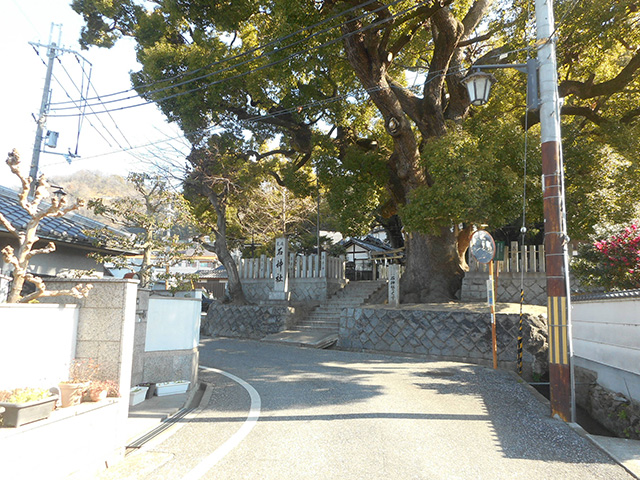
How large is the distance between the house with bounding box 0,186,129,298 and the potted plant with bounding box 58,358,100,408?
208 inches

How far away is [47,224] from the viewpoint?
34.1 feet

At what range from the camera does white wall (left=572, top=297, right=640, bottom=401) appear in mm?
6719

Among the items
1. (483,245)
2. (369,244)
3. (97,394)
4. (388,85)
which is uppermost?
(388,85)

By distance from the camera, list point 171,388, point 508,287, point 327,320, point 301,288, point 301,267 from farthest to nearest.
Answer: point 301,267 → point 301,288 → point 327,320 → point 508,287 → point 171,388

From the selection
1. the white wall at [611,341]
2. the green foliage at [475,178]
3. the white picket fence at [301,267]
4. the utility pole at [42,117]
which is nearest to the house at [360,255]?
the white picket fence at [301,267]

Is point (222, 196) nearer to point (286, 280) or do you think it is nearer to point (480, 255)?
point (286, 280)

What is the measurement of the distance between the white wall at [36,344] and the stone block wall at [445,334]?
10.2 m

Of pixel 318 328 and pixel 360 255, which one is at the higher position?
pixel 360 255

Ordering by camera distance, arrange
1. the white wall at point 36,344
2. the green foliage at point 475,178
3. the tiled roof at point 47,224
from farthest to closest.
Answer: the green foliage at point 475,178, the tiled roof at point 47,224, the white wall at point 36,344

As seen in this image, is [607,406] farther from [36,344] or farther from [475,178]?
[36,344]

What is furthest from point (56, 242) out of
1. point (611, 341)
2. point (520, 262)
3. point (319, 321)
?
point (520, 262)

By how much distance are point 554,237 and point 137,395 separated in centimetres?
751

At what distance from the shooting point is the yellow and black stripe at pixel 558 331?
6836 millimetres

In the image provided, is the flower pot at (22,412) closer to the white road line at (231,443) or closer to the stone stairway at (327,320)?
the white road line at (231,443)
